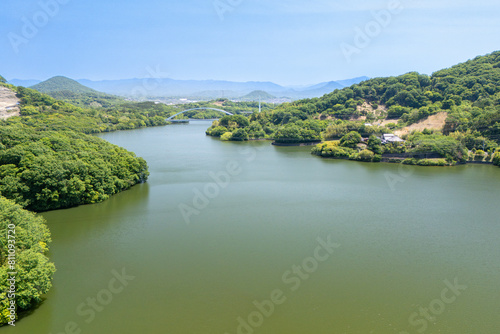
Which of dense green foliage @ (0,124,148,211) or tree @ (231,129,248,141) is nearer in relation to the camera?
dense green foliage @ (0,124,148,211)

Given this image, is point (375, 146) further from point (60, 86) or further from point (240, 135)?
point (60, 86)

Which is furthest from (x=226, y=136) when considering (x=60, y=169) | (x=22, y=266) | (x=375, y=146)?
(x=22, y=266)

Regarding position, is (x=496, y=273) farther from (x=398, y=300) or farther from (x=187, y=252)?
(x=187, y=252)

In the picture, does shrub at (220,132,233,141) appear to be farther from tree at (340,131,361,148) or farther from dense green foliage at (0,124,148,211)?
dense green foliage at (0,124,148,211)

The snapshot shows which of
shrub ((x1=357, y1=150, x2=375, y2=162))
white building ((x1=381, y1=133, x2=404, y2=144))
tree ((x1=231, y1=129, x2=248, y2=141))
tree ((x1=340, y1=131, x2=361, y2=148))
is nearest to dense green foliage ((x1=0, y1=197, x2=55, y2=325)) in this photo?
shrub ((x1=357, y1=150, x2=375, y2=162))

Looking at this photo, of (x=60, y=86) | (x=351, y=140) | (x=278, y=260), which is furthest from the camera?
Answer: (x=60, y=86)

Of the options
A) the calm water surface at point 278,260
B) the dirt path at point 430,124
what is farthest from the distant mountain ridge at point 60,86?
the calm water surface at point 278,260

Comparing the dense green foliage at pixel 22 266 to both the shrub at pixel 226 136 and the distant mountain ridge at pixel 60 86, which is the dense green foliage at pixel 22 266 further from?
the distant mountain ridge at pixel 60 86
